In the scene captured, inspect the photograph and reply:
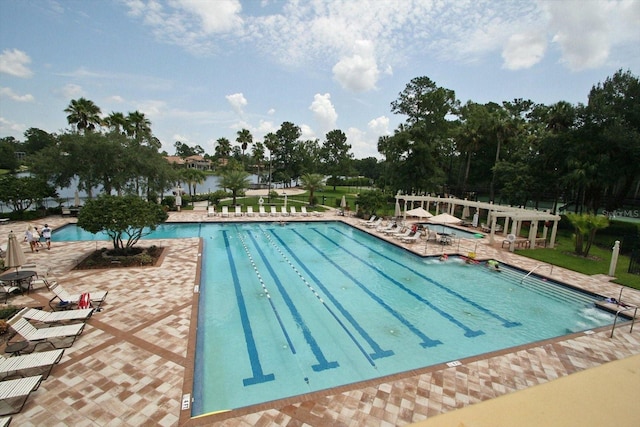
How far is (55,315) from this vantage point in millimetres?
7434

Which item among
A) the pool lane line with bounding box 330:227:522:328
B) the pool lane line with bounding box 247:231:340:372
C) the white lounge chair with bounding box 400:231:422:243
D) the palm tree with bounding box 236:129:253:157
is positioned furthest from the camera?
the palm tree with bounding box 236:129:253:157

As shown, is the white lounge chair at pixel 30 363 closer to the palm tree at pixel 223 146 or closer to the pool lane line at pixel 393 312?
the pool lane line at pixel 393 312

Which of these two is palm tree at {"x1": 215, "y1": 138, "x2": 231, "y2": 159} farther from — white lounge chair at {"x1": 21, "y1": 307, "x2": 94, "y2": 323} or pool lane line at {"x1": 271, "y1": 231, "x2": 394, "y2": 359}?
white lounge chair at {"x1": 21, "y1": 307, "x2": 94, "y2": 323}

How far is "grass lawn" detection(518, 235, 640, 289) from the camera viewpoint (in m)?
12.8

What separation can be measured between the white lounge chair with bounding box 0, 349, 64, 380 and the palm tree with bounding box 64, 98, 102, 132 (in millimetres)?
25647

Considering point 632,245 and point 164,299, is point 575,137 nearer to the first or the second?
point 632,245

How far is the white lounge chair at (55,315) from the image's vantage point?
7207mm

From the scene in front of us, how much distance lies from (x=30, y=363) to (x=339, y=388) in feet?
18.1

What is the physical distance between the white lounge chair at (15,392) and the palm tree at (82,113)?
26.5 meters

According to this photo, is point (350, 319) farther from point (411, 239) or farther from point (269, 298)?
point (411, 239)

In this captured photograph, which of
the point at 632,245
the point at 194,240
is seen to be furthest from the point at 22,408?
the point at 632,245

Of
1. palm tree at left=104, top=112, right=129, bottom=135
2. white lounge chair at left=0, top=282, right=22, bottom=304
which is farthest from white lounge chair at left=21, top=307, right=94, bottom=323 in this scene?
palm tree at left=104, top=112, right=129, bottom=135

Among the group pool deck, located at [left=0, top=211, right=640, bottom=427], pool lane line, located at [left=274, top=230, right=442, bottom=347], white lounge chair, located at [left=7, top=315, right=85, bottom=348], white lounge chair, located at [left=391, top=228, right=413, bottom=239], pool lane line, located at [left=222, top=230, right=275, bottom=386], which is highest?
white lounge chair, located at [left=391, top=228, right=413, bottom=239]

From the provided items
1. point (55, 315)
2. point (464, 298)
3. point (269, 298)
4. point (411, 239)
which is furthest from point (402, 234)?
point (55, 315)
